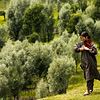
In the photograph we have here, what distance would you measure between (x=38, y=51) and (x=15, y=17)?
37.9 metres

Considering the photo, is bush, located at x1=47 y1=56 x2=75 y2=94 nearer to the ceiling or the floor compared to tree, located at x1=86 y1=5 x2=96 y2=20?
nearer to the floor

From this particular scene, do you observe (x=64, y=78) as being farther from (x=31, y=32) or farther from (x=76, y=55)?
(x=31, y=32)

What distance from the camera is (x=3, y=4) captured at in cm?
16825

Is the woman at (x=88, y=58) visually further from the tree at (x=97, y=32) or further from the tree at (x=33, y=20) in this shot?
the tree at (x=33, y=20)

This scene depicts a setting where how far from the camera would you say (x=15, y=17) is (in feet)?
287

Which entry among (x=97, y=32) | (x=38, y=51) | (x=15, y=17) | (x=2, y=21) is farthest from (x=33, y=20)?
(x=2, y=21)

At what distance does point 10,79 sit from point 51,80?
9550 millimetres

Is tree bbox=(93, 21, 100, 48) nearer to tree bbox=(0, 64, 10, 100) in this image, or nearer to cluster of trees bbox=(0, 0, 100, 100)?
cluster of trees bbox=(0, 0, 100, 100)

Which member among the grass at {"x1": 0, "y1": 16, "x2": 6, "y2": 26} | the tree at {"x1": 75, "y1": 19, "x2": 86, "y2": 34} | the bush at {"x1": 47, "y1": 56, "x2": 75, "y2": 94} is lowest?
the bush at {"x1": 47, "y1": 56, "x2": 75, "y2": 94}

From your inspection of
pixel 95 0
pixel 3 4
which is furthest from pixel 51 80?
pixel 3 4

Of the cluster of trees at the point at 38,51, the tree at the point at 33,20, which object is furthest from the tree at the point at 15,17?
the tree at the point at 33,20

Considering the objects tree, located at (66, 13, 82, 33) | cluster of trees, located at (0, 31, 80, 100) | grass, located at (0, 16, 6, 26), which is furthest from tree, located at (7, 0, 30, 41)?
cluster of trees, located at (0, 31, 80, 100)

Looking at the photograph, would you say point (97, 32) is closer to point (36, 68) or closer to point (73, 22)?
point (73, 22)

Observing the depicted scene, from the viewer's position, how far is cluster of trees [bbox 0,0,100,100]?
4488 centimetres
